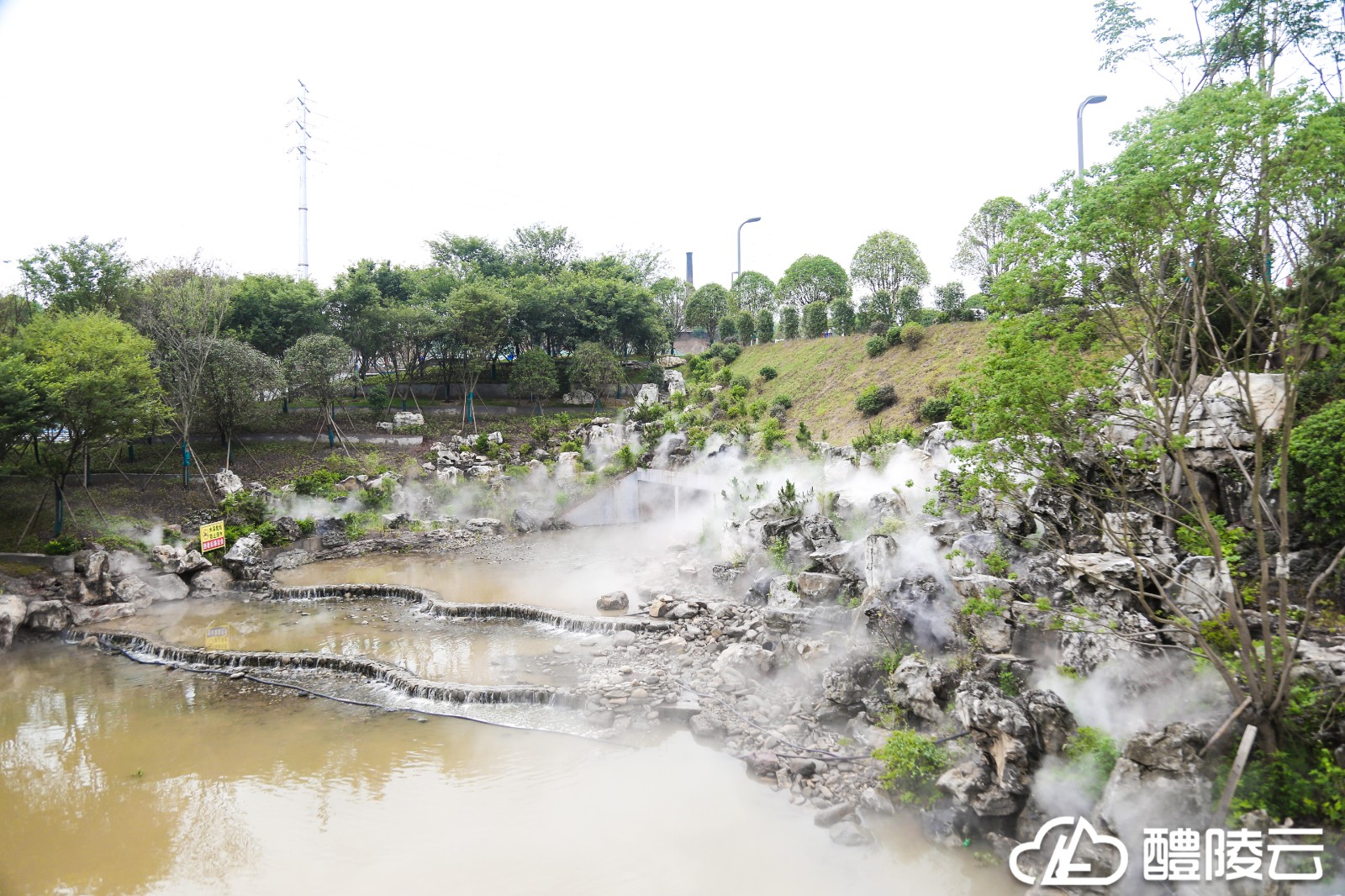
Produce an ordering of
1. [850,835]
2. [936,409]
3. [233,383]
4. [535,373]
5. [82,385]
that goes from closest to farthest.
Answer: [850,835]
[82,385]
[936,409]
[233,383]
[535,373]

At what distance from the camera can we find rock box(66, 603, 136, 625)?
16.4 metres

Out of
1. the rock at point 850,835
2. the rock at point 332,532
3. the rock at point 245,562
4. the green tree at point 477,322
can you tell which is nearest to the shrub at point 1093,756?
the rock at point 850,835

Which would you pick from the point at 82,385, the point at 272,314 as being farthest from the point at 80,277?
the point at 82,385

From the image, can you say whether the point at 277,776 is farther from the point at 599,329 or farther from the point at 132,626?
the point at 599,329

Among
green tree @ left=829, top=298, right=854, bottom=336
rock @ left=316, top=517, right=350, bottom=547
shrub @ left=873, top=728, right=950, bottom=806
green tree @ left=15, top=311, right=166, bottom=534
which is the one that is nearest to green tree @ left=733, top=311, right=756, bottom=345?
green tree @ left=829, top=298, right=854, bottom=336

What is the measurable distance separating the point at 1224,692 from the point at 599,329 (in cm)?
3030

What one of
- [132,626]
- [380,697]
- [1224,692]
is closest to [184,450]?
[132,626]

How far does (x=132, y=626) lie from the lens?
1622 cm

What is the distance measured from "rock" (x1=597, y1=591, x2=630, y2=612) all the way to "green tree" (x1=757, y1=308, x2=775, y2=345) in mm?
22597

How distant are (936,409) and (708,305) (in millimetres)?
24011

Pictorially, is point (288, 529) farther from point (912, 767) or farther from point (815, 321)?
point (815, 321)

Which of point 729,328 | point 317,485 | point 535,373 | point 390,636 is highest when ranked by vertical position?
point 729,328

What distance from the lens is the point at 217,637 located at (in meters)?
15.5

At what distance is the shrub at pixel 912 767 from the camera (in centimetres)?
814
